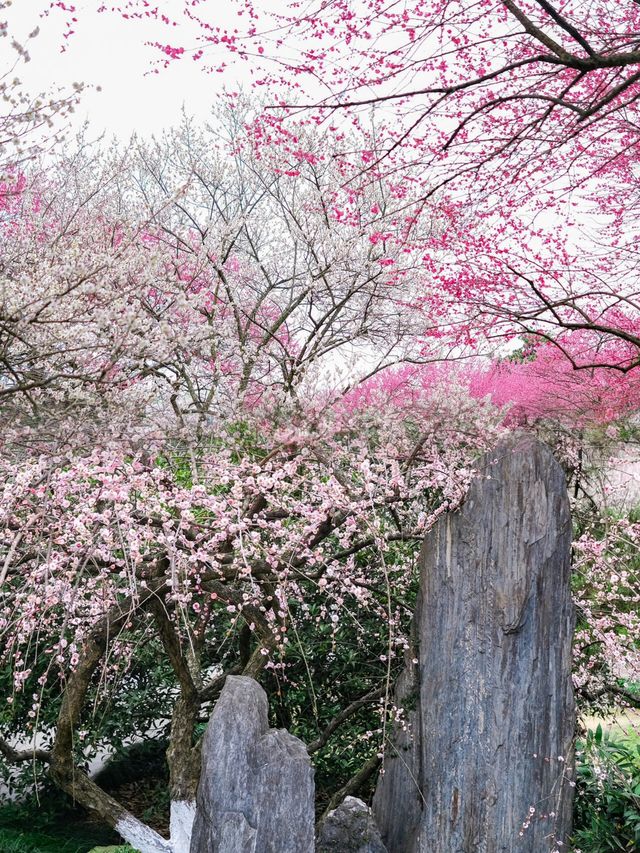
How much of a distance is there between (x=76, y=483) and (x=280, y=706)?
1973 mm

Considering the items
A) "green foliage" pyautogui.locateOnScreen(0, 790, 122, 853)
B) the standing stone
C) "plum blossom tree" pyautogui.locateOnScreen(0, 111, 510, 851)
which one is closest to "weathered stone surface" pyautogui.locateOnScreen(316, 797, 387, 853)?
the standing stone

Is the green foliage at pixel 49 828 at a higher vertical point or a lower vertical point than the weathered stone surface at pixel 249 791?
lower

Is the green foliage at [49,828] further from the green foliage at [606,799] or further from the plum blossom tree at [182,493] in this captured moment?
the green foliage at [606,799]

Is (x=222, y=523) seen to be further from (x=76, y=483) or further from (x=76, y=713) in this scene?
(x=76, y=713)

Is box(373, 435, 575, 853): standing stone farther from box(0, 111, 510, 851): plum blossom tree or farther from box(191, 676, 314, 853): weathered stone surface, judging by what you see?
box(191, 676, 314, 853): weathered stone surface

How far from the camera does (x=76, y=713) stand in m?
3.88

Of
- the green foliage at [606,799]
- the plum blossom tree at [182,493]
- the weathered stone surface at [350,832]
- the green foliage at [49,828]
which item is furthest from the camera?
the green foliage at [49,828]

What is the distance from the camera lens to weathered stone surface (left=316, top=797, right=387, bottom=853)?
11.5 ft

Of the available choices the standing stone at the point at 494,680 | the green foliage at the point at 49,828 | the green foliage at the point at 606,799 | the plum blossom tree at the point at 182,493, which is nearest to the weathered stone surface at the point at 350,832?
the standing stone at the point at 494,680

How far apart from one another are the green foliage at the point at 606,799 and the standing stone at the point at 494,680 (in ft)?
0.67

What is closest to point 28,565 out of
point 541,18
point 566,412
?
point 541,18

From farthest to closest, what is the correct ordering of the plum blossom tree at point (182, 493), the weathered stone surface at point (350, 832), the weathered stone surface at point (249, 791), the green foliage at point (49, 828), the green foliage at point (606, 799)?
the green foliage at point (49, 828) < the green foliage at point (606, 799) < the weathered stone surface at point (350, 832) < the plum blossom tree at point (182, 493) < the weathered stone surface at point (249, 791)

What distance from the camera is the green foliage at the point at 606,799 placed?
3.61 meters

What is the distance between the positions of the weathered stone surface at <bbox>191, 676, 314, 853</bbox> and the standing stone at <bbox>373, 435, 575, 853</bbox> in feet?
2.48
